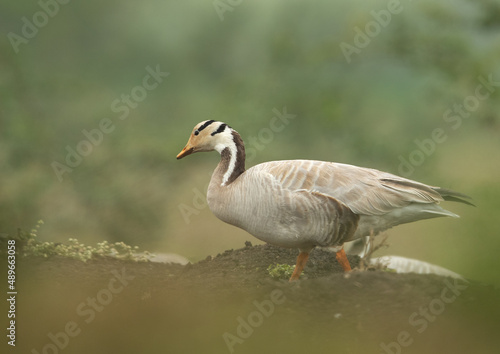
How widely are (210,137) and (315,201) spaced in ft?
3.44

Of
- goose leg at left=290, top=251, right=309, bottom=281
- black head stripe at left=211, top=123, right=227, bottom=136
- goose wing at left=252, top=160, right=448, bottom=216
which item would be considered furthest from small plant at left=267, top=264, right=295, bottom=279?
black head stripe at left=211, top=123, right=227, bottom=136

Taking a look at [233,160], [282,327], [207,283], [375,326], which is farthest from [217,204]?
[375,326]

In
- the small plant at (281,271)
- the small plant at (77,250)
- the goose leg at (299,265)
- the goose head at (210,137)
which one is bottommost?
the small plant at (77,250)

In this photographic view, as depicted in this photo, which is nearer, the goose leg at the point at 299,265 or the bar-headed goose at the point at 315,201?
the bar-headed goose at the point at 315,201

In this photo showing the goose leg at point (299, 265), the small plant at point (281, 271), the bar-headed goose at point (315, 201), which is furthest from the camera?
the small plant at point (281, 271)

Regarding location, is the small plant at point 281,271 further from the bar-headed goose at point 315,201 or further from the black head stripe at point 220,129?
the black head stripe at point 220,129

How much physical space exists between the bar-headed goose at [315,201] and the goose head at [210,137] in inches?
7.5

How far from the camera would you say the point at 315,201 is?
448 cm

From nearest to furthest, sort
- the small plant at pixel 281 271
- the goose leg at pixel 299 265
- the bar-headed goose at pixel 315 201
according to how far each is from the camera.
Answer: the bar-headed goose at pixel 315 201 < the goose leg at pixel 299 265 < the small plant at pixel 281 271

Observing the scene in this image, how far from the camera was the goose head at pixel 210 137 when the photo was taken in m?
4.86

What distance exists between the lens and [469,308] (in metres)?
4.46

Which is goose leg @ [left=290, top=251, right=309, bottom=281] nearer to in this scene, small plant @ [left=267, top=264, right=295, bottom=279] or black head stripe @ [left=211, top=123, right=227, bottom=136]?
small plant @ [left=267, top=264, right=295, bottom=279]

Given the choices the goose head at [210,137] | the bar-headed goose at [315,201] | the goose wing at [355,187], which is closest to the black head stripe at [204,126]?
the goose head at [210,137]

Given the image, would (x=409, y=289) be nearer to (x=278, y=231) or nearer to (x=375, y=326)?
(x=375, y=326)
